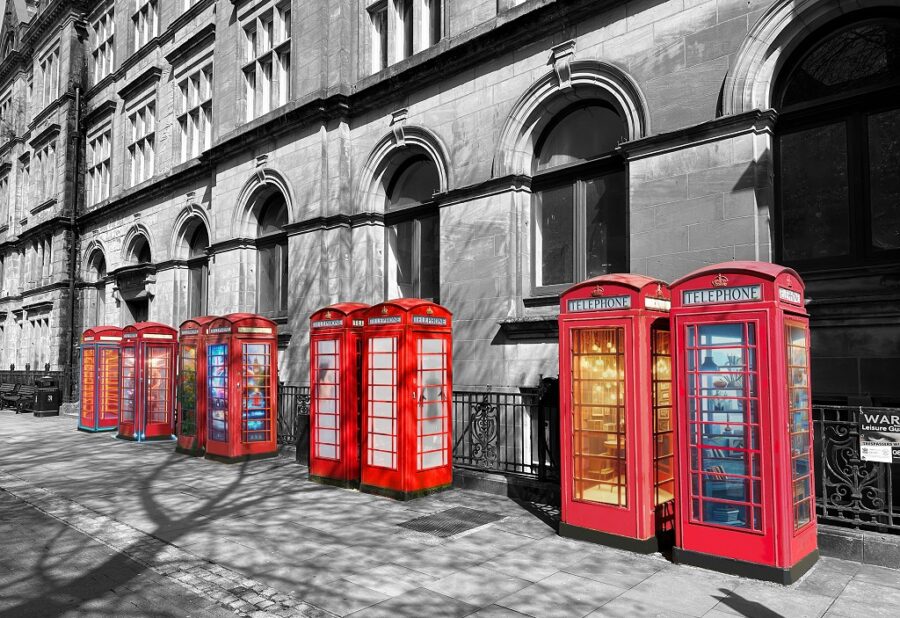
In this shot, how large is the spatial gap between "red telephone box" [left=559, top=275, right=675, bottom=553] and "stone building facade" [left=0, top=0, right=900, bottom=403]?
2.39 metres

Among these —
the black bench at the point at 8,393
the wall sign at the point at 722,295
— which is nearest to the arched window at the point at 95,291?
the black bench at the point at 8,393

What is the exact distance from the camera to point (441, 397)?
954cm

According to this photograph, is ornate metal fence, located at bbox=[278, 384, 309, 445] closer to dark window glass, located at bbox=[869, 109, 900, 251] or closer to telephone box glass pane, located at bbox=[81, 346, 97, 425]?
telephone box glass pane, located at bbox=[81, 346, 97, 425]

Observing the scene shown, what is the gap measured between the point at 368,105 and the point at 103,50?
1804 cm

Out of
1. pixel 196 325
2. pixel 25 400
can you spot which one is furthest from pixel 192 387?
pixel 25 400

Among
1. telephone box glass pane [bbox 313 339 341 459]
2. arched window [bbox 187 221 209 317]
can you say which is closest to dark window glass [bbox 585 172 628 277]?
telephone box glass pane [bbox 313 339 341 459]

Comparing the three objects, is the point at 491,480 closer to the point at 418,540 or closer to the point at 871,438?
the point at 418,540

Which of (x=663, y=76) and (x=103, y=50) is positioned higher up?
(x=103, y=50)

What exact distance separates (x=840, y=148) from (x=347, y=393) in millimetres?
7497

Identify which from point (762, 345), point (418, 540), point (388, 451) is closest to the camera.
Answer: point (762, 345)

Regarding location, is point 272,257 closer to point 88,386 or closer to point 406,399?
point 88,386

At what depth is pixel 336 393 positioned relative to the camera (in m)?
10.1

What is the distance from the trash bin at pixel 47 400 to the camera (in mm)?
22141

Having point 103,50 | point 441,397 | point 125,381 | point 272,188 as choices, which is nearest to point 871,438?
point 441,397
